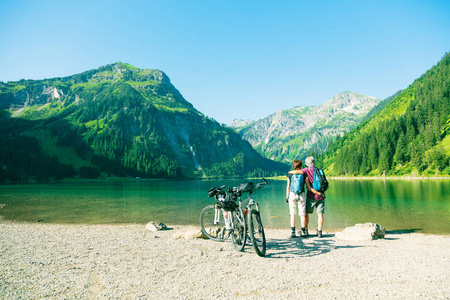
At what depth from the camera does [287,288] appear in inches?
294

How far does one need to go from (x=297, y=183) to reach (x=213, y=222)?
520 centimetres

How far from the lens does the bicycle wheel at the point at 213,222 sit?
46.4 feet

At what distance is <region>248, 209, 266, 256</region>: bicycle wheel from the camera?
10680 mm

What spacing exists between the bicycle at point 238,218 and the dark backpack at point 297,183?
2.70 m

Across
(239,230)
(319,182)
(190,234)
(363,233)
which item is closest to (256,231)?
(239,230)

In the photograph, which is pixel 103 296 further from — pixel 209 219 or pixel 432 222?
pixel 432 222

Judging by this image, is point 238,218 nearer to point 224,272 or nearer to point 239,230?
point 239,230

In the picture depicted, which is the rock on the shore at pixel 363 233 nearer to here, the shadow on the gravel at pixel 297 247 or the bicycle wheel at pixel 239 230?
the shadow on the gravel at pixel 297 247

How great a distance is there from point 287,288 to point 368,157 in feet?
579

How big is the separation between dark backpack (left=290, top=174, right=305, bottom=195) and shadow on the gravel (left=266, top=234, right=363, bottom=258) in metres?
2.70

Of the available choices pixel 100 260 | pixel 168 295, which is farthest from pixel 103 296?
pixel 100 260

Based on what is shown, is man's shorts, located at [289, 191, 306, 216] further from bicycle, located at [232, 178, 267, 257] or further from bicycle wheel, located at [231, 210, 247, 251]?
bicycle, located at [232, 178, 267, 257]

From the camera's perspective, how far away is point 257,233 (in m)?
11.0

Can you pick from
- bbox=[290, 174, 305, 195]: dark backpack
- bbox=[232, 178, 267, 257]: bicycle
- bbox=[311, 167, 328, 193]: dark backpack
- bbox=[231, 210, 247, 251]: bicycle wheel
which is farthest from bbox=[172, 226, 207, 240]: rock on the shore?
bbox=[311, 167, 328, 193]: dark backpack
